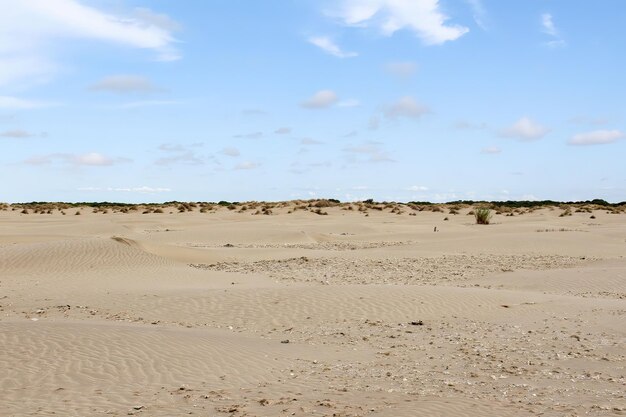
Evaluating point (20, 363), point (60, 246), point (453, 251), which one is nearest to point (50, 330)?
point (20, 363)

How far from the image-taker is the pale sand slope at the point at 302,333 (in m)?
7.11

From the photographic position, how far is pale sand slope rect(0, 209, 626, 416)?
7109mm

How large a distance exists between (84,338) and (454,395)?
207 inches

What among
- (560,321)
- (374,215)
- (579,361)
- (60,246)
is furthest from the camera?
(374,215)

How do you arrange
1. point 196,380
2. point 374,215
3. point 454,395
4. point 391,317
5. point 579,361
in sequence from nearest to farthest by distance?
point 454,395, point 196,380, point 579,361, point 391,317, point 374,215

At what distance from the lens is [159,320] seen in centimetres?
1247

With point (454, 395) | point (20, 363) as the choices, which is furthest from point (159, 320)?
point (454, 395)

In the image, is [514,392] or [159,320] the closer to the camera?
[514,392]

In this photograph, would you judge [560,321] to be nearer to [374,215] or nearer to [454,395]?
[454,395]

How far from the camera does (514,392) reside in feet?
24.3

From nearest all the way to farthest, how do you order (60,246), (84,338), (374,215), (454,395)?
(454,395)
(84,338)
(60,246)
(374,215)

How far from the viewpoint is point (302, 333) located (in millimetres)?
11391

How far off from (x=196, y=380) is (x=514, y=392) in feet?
11.6

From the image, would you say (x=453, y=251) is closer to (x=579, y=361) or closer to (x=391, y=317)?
(x=391, y=317)
